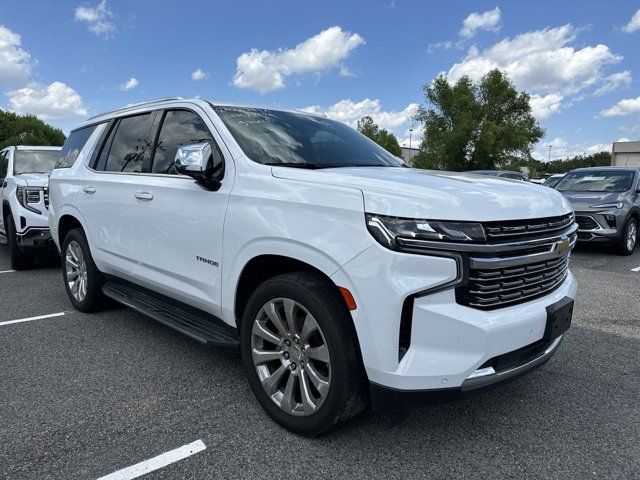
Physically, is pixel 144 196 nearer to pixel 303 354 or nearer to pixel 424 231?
pixel 303 354

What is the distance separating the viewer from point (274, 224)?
8.36ft

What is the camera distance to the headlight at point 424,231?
82.2 inches

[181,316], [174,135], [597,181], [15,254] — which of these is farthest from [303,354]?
[597,181]

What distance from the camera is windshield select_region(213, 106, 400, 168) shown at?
3031mm

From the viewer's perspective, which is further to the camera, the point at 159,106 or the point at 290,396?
the point at 159,106

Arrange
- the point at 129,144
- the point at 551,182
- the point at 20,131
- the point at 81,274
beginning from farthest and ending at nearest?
the point at 20,131, the point at 551,182, the point at 81,274, the point at 129,144

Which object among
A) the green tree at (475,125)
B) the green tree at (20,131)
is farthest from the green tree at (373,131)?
the green tree at (20,131)

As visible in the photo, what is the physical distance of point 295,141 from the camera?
3281 millimetres

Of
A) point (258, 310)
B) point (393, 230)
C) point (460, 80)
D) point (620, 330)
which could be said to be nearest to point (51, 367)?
point (258, 310)

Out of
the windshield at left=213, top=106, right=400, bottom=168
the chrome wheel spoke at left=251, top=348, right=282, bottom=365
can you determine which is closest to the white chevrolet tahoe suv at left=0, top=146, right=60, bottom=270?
the windshield at left=213, top=106, right=400, bottom=168

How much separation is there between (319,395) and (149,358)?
181 centimetres

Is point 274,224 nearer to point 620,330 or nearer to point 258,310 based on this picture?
point 258,310

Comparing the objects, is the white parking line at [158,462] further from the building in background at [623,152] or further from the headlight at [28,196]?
the building in background at [623,152]

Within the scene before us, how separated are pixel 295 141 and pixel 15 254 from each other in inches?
227
